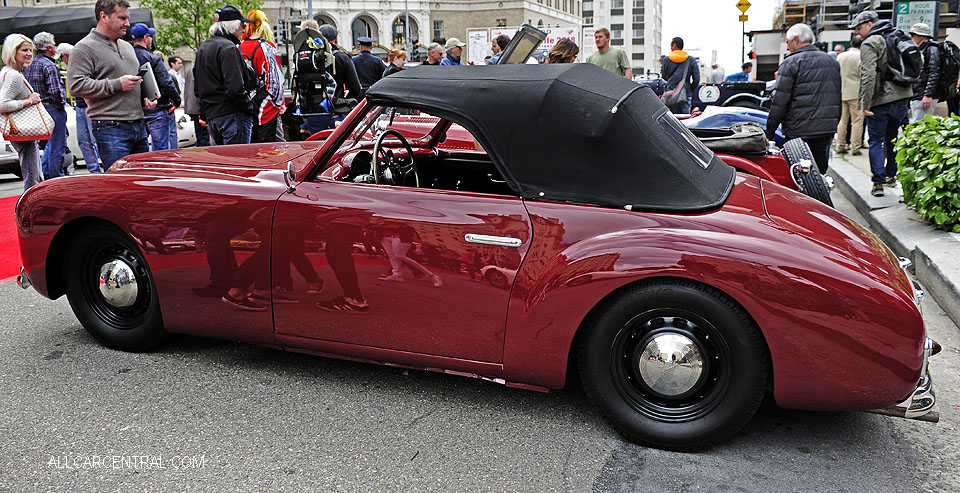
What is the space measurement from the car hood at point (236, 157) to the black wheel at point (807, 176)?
3.29 metres

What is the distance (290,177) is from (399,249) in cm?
70

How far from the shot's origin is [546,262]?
9.14ft

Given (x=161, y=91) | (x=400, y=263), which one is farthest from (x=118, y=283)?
(x=161, y=91)

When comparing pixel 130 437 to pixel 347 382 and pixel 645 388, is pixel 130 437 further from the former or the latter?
pixel 645 388

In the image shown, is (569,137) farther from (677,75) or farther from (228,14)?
(677,75)

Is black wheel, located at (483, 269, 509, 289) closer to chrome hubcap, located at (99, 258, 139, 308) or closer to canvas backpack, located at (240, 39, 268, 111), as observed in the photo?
chrome hubcap, located at (99, 258, 139, 308)

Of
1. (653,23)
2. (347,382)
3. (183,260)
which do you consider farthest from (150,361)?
(653,23)

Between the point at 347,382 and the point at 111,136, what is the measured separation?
3964 millimetres

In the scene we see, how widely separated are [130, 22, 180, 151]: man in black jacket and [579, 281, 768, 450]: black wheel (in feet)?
20.9

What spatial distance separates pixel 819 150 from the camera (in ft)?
23.6

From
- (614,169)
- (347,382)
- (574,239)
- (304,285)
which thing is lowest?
(347,382)

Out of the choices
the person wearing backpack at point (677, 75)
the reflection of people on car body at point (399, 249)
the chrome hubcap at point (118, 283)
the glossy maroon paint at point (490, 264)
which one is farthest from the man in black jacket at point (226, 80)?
the person wearing backpack at point (677, 75)

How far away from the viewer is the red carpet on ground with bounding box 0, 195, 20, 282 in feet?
17.9

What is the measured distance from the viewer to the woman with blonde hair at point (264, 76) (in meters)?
7.25
